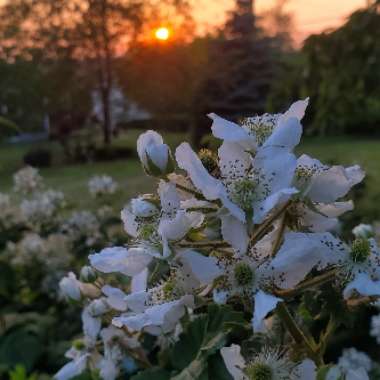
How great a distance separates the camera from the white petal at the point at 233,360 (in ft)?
2.91

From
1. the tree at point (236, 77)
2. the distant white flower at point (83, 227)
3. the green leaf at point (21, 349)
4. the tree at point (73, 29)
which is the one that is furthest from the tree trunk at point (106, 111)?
the green leaf at point (21, 349)

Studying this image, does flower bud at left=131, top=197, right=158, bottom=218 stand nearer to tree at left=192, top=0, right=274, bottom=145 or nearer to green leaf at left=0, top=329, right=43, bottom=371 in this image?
green leaf at left=0, top=329, right=43, bottom=371

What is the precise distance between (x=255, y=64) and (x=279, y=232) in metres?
18.8

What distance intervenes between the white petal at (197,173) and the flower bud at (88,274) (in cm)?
46

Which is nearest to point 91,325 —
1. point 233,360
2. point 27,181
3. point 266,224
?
point 233,360

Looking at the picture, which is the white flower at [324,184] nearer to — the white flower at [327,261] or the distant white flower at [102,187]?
the white flower at [327,261]

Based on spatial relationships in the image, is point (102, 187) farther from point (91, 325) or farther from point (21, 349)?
point (91, 325)

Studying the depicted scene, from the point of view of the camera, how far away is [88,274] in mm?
1255

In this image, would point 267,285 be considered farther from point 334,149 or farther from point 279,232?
point 334,149

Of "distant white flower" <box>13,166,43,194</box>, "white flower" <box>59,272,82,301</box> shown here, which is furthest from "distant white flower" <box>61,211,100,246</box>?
"white flower" <box>59,272,82,301</box>

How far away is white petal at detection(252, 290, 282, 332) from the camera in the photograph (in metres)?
0.75

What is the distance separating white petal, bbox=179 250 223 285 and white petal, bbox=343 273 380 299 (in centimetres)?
15

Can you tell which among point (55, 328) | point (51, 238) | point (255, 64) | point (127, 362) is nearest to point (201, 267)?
point (127, 362)

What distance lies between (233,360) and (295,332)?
97 millimetres
